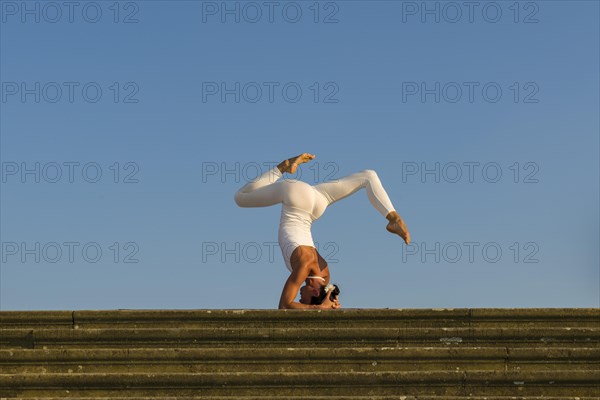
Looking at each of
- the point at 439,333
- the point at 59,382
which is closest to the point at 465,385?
the point at 439,333

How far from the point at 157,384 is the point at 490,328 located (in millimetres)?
2727

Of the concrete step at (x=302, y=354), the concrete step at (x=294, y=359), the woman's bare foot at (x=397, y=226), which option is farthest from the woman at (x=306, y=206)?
the concrete step at (x=294, y=359)

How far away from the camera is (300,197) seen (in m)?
10.3

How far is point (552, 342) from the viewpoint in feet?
27.5

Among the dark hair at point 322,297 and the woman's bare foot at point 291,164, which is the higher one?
the woman's bare foot at point 291,164

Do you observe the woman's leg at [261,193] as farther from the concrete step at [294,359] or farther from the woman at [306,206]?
the concrete step at [294,359]

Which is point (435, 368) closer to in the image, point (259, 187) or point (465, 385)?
point (465, 385)

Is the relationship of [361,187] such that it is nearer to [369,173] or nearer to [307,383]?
[369,173]

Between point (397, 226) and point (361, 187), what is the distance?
544 mm

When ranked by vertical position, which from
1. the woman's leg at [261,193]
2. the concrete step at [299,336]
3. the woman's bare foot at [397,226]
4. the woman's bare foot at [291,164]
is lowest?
the concrete step at [299,336]

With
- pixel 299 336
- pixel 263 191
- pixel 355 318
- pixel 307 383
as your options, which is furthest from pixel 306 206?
pixel 307 383

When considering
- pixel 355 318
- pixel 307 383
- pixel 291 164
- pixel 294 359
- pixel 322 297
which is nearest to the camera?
pixel 307 383

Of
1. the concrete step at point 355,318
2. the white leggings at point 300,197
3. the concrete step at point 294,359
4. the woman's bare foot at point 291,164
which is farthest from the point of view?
the woman's bare foot at point 291,164

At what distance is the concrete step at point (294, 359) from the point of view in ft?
25.7
